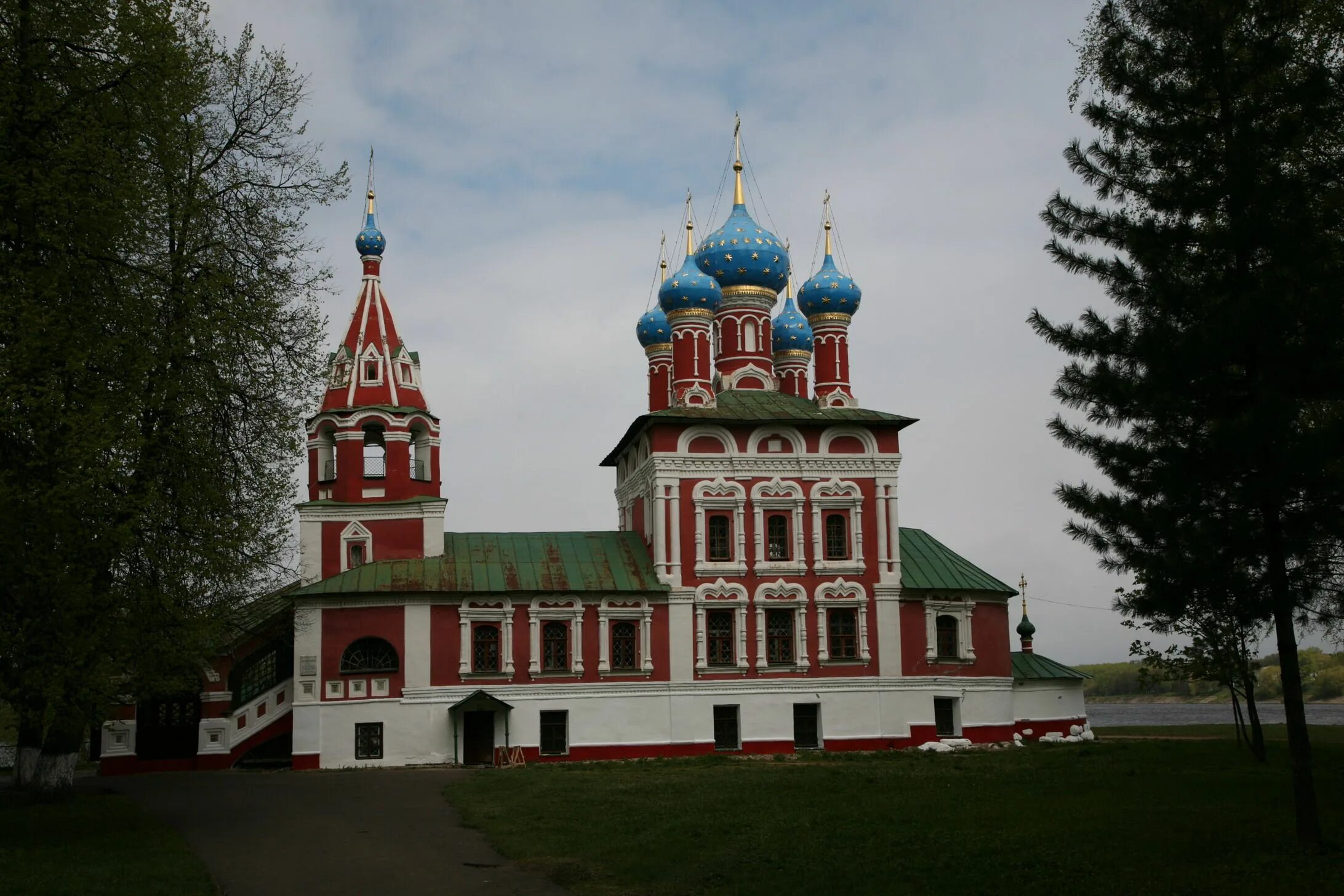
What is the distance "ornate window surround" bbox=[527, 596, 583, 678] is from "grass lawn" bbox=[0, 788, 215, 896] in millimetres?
12162

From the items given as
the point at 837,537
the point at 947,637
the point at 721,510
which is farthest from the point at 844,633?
the point at 721,510

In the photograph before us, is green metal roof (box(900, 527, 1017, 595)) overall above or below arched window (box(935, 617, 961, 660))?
above

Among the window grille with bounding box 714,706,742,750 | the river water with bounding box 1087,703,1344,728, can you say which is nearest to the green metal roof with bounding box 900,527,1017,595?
the window grille with bounding box 714,706,742,750

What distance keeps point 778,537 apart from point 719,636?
113 inches

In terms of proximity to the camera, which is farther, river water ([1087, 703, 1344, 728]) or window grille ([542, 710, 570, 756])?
river water ([1087, 703, 1344, 728])

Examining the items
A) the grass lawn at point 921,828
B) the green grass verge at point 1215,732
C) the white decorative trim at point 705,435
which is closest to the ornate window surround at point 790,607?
the white decorative trim at point 705,435

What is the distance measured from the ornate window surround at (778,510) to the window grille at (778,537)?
5.4 inches

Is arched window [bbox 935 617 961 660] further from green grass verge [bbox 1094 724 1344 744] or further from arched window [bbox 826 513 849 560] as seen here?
green grass verge [bbox 1094 724 1344 744]

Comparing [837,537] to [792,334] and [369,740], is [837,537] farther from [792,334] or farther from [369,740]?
[369,740]

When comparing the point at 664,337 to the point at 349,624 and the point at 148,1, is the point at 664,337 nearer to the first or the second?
the point at 349,624

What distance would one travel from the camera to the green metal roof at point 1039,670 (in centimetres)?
3294

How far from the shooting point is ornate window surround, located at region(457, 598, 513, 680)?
2941 cm

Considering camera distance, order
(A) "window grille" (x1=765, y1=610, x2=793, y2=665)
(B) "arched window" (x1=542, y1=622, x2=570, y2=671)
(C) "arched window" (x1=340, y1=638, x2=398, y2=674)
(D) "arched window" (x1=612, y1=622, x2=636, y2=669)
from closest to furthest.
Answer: (C) "arched window" (x1=340, y1=638, x2=398, y2=674)
(B) "arched window" (x1=542, y1=622, x2=570, y2=671)
(D) "arched window" (x1=612, y1=622, x2=636, y2=669)
(A) "window grille" (x1=765, y1=610, x2=793, y2=665)

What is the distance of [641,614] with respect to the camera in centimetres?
3059
